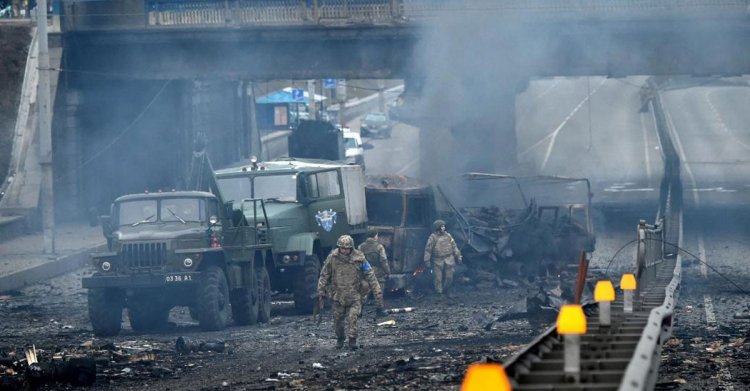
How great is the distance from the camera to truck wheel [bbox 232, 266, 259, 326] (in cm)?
1902

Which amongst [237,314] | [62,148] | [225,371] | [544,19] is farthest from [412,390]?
[62,148]

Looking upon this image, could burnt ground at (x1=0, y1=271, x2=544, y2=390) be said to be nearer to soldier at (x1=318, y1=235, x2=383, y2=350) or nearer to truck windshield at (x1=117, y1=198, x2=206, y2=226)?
soldier at (x1=318, y1=235, x2=383, y2=350)

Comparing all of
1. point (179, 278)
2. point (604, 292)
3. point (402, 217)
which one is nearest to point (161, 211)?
point (179, 278)

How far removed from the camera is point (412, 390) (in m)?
12.1

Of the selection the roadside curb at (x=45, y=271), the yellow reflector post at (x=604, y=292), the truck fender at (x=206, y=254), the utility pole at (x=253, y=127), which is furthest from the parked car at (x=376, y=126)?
the yellow reflector post at (x=604, y=292)

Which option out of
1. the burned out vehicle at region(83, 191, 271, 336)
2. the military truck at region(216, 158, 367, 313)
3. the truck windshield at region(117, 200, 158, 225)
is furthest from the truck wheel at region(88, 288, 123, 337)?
the military truck at region(216, 158, 367, 313)

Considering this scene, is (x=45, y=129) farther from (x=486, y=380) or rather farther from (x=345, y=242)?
(x=486, y=380)

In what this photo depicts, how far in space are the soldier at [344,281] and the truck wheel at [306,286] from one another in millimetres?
4321

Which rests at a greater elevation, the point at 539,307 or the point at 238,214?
the point at 238,214

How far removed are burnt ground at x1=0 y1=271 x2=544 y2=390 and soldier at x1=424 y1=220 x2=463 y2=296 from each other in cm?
46

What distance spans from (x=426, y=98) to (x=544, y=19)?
477 centimetres

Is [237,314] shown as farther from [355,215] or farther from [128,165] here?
[128,165]

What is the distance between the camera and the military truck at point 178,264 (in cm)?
1809

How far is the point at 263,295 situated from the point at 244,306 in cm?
77
